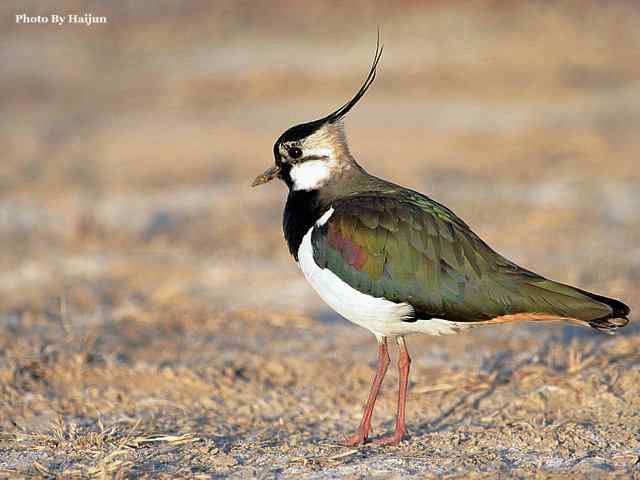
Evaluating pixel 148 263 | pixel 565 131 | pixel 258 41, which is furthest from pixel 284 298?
pixel 258 41

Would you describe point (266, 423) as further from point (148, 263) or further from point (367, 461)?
point (148, 263)

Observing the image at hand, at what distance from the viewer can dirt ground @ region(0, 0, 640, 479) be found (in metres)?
5.36

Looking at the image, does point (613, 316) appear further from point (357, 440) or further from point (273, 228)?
point (273, 228)

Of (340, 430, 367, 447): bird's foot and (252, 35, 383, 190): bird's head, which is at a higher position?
(252, 35, 383, 190): bird's head

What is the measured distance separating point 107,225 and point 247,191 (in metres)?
1.79

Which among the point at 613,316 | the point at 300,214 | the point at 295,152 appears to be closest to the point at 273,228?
the point at 295,152

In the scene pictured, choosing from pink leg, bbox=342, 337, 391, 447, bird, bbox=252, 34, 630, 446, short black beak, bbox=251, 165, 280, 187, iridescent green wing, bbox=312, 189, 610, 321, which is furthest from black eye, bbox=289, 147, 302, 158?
pink leg, bbox=342, 337, 391, 447

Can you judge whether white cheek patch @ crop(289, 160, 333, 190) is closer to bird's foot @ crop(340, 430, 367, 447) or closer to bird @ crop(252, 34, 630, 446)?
bird @ crop(252, 34, 630, 446)

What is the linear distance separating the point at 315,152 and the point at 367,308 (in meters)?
1.06

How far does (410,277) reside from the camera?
5.15 m

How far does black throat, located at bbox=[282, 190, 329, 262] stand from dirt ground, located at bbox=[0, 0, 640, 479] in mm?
1087

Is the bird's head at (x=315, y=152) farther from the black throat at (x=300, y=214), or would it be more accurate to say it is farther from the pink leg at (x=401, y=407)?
the pink leg at (x=401, y=407)

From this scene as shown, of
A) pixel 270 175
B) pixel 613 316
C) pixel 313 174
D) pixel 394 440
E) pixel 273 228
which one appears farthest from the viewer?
pixel 273 228

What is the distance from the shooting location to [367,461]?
4941 millimetres
